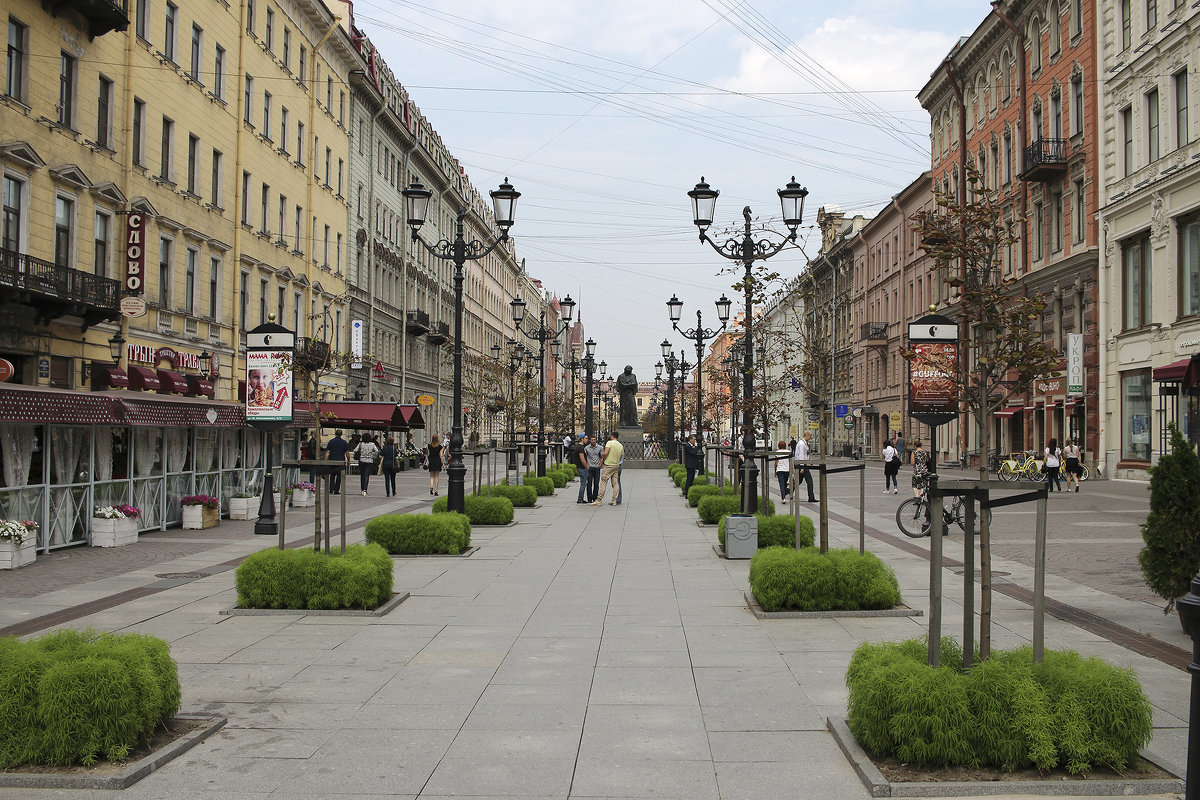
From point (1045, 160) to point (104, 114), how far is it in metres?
33.3

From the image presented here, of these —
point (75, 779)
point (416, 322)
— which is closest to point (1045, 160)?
point (416, 322)

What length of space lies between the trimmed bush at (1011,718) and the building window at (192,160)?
29.6 m

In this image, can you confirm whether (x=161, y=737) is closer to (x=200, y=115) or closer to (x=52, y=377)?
(x=52, y=377)

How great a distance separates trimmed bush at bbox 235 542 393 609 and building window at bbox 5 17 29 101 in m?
16.9

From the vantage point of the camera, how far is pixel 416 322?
61000 mm

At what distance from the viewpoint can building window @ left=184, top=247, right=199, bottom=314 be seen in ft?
99.8

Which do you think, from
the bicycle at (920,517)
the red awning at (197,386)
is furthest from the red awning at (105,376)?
the bicycle at (920,517)

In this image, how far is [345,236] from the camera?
163 ft

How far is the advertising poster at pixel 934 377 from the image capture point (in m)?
13.4

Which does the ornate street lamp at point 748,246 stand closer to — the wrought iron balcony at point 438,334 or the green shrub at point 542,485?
the green shrub at point 542,485

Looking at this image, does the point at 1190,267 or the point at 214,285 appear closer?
the point at 1190,267

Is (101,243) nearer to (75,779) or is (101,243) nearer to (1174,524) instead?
(75,779)

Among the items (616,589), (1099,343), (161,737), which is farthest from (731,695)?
(1099,343)

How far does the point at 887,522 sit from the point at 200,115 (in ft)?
76.6
